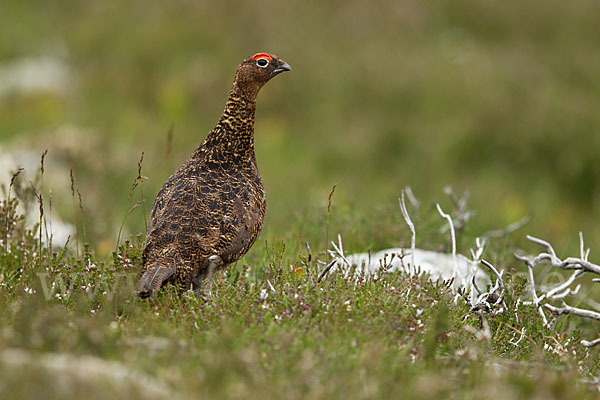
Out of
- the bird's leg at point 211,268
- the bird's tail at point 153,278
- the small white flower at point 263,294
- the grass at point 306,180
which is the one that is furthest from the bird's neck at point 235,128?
the small white flower at point 263,294

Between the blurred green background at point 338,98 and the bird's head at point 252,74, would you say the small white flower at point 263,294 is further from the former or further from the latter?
the blurred green background at point 338,98

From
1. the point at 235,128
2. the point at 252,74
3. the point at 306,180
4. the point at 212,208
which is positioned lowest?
the point at 306,180

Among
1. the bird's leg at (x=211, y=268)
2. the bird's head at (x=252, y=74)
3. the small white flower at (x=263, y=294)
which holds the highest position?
the bird's head at (x=252, y=74)

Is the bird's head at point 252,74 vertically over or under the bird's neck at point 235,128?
over

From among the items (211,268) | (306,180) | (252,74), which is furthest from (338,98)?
(211,268)

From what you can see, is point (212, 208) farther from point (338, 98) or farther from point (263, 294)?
point (338, 98)

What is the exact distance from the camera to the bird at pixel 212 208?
162 inches

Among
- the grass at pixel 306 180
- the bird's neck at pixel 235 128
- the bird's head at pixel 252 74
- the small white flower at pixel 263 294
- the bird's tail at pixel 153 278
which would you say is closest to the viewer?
the grass at pixel 306 180

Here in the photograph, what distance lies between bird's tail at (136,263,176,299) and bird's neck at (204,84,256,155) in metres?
1.16

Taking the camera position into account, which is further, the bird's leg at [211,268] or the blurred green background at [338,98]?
the blurred green background at [338,98]

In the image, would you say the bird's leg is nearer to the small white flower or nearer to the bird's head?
the small white flower

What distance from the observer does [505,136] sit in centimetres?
1205

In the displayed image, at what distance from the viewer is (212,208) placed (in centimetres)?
438

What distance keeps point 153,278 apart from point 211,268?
0.35 metres
